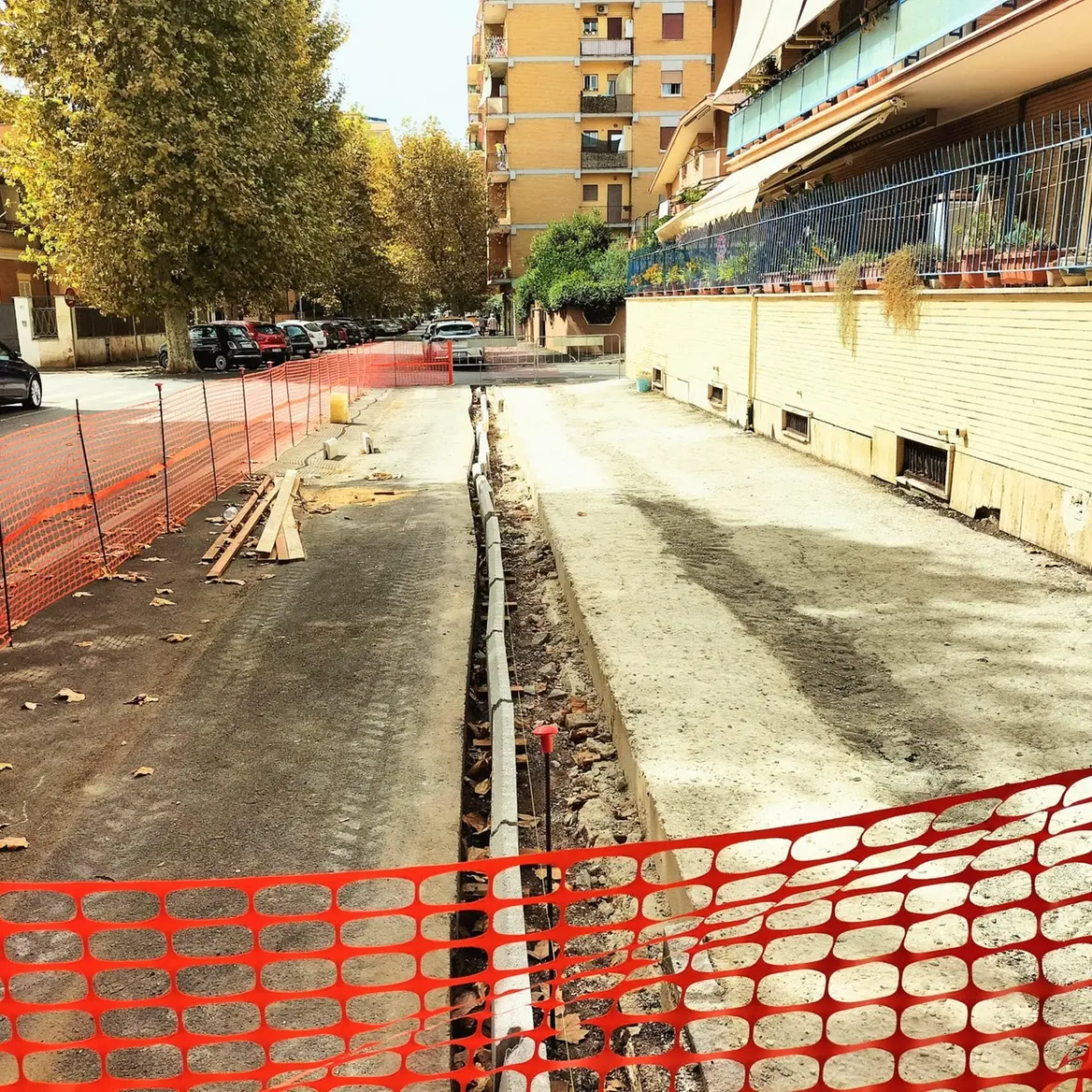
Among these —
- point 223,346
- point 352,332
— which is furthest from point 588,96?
point 223,346

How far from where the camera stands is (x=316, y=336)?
149 ft

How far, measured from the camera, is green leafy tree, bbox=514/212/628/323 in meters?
45.8

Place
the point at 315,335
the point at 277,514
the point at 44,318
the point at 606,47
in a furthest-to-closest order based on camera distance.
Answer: the point at 606,47 → the point at 315,335 → the point at 44,318 → the point at 277,514

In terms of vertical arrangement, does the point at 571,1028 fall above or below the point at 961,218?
below

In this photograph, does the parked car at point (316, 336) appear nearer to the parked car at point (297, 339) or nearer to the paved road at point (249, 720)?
the parked car at point (297, 339)

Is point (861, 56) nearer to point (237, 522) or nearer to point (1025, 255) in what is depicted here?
point (1025, 255)

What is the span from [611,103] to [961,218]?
2016 inches

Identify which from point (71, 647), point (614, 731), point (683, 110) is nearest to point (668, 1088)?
point (614, 731)

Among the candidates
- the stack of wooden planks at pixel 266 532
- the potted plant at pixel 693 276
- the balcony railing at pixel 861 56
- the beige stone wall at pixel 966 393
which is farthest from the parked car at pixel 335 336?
the stack of wooden planks at pixel 266 532

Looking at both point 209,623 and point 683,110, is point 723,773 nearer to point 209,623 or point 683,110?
point 209,623

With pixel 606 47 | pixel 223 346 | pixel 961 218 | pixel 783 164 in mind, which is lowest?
pixel 223 346

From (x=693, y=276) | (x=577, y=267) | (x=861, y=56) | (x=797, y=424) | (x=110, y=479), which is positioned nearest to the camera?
(x=110, y=479)

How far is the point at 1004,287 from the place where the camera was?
9883 millimetres

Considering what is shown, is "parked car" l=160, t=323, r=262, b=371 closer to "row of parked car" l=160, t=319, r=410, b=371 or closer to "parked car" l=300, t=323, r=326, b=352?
"row of parked car" l=160, t=319, r=410, b=371
